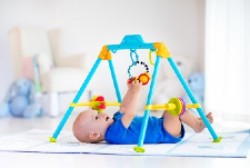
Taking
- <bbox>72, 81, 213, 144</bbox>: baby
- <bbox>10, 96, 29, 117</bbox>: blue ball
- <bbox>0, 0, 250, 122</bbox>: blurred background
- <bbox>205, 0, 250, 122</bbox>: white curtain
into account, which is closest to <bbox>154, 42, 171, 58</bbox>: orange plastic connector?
<bbox>72, 81, 213, 144</bbox>: baby

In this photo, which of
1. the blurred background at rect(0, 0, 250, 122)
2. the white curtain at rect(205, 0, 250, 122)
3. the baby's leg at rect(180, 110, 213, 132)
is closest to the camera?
the baby's leg at rect(180, 110, 213, 132)

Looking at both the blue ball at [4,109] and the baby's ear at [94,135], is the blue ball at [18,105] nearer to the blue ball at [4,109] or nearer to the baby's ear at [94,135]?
the blue ball at [4,109]

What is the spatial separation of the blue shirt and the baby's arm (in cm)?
5

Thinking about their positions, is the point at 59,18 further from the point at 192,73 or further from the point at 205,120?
the point at 205,120

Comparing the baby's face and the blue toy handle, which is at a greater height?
the blue toy handle

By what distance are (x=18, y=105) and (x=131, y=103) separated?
221cm

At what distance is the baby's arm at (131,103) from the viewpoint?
1804 millimetres

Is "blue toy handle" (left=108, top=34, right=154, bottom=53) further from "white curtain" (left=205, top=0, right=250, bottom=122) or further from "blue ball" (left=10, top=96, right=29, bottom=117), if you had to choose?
"blue ball" (left=10, top=96, right=29, bottom=117)

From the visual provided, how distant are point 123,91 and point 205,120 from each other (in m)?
2.57

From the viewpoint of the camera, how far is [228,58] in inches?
140

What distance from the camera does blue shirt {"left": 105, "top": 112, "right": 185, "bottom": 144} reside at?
6.19 feet

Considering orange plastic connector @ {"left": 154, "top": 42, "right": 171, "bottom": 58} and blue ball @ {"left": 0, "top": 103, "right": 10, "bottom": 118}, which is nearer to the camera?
orange plastic connector @ {"left": 154, "top": 42, "right": 171, "bottom": 58}

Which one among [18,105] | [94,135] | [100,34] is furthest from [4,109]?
[94,135]

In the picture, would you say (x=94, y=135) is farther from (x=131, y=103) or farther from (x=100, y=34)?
(x=100, y=34)
